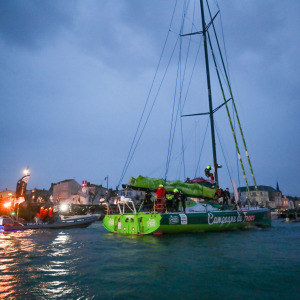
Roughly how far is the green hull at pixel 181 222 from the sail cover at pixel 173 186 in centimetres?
180

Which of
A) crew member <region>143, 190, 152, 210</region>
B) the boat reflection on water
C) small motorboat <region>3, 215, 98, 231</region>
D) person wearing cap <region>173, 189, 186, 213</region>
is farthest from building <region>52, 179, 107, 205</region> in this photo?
the boat reflection on water

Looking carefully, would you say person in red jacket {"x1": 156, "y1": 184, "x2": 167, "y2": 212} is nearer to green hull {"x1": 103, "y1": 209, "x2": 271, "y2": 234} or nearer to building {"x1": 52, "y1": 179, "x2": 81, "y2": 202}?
green hull {"x1": 103, "y1": 209, "x2": 271, "y2": 234}

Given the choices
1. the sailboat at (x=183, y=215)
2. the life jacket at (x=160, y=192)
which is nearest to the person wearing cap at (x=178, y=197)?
the sailboat at (x=183, y=215)

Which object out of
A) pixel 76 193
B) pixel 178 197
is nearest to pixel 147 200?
pixel 178 197

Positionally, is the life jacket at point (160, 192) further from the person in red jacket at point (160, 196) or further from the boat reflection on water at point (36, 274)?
the boat reflection on water at point (36, 274)

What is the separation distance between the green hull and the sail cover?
1.80 metres

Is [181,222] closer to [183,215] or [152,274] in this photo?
[183,215]

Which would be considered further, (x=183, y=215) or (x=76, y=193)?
(x=76, y=193)

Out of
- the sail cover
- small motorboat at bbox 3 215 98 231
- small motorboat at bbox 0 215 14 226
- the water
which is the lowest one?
the water

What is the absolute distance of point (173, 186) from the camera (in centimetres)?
1678

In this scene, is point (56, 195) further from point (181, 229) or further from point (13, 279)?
point (13, 279)

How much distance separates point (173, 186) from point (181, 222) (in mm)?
2710

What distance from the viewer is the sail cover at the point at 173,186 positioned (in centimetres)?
1623

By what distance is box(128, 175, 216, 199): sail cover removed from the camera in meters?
16.2
